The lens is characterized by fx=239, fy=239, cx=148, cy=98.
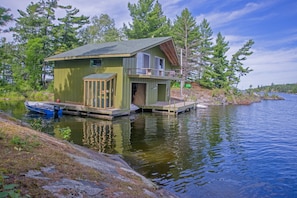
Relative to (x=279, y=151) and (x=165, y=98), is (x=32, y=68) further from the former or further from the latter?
(x=279, y=151)

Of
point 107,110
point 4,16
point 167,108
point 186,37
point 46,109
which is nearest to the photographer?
point 4,16

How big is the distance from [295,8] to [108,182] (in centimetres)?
2313

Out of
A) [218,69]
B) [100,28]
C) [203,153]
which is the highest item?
[100,28]

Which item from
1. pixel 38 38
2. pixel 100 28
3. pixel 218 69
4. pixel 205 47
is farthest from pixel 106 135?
pixel 100 28

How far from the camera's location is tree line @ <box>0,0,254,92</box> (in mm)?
28688

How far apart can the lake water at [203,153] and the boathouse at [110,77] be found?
103 inches

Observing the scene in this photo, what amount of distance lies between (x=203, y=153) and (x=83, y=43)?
29563 mm

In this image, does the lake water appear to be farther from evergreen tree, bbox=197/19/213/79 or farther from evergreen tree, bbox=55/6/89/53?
evergreen tree, bbox=197/19/213/79

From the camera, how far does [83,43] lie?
34062 mm

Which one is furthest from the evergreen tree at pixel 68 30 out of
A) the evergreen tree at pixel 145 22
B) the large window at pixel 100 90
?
the large window at pixel 100 90

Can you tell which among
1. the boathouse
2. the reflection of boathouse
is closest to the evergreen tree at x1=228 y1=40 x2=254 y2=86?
the boathouse

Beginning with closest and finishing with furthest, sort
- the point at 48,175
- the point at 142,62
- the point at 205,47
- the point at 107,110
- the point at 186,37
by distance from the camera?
the point at 48,175
the point at 107,110
the point at 142,62
the point at 186,37
the point at 205,47

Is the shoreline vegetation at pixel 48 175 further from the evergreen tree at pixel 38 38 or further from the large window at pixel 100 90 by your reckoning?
the evergreen tree at pixel 38 38

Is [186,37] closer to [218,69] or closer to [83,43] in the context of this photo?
[218,69]
